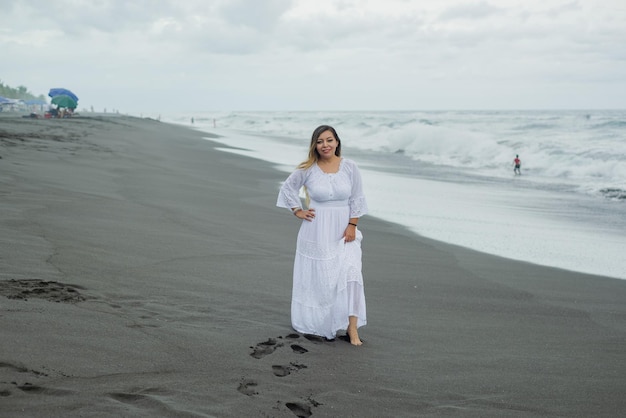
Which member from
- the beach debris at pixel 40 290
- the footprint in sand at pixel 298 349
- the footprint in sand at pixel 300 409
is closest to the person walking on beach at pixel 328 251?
the footprint in sand at pixel 298 349

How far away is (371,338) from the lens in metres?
4.91

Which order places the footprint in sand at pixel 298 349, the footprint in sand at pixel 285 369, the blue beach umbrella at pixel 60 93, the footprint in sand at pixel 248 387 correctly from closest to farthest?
1. the footprint in sand at pixel 248 387
2. the footprint in sand at pixel 285 369
3. the footprint in sand at pixel 298 349
4. the blue beach umbrella at pixel 60 93

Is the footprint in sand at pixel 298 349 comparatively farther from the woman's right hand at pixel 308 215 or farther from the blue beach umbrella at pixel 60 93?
the blue beach umbrella at pixel 60 93

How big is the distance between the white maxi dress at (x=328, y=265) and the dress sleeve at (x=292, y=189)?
55mm

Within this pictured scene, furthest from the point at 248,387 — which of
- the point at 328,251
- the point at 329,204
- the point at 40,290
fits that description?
the point at 40,290

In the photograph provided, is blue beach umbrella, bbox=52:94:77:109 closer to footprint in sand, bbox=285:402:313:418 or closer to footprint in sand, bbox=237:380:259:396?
footprint in sand, bbox=237:380:259:396

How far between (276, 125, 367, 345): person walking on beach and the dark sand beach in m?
0.19

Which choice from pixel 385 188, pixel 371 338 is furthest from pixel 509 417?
pixel 385 188

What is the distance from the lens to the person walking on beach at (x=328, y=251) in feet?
15.7

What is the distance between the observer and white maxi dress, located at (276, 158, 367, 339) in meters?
4.78

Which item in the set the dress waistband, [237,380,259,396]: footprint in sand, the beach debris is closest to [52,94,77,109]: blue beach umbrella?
the beach debris

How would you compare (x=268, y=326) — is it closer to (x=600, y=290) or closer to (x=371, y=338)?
(x=371, y=338)

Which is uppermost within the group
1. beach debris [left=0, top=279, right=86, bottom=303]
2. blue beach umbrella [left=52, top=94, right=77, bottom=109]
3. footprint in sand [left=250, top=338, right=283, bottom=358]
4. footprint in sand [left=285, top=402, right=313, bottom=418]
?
blue beach umbrella [left=52, top=94, right=77, bottom=109]

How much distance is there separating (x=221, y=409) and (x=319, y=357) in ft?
3.91
